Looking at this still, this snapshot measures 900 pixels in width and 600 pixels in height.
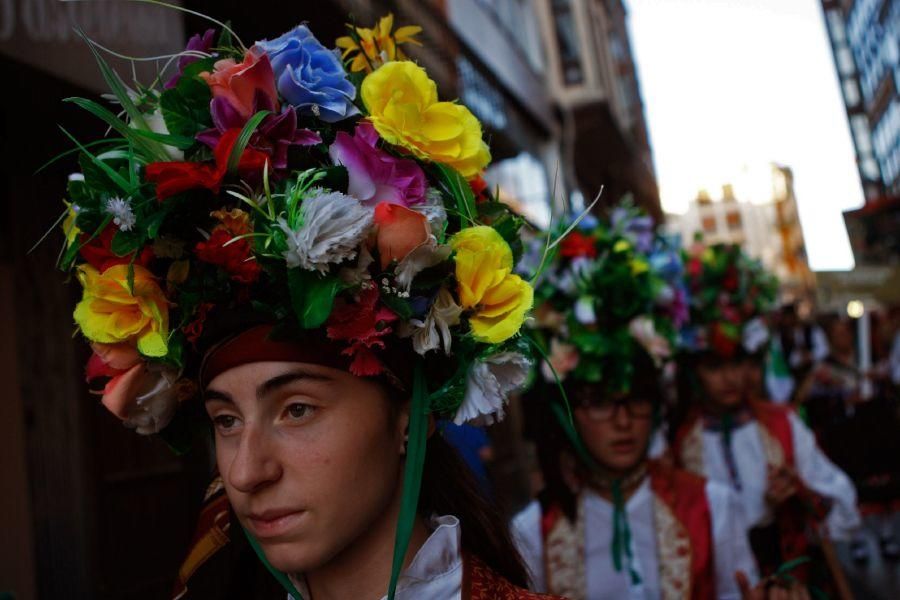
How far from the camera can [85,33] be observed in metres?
4.05

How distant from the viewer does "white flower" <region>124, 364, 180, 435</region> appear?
1.91 meters

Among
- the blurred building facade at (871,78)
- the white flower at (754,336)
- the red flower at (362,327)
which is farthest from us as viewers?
the blurred building facade at (871,78)

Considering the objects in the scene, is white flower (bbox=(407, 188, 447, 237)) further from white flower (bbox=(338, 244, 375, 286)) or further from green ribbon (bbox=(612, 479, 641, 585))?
green ribbon (bbox=(612, 479, 641, 585))

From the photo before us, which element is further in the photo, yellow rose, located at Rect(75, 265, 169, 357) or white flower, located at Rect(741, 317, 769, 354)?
white flower, located at Rect(741, 317, 769, 354)

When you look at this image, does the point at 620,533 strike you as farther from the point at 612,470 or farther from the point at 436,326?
the point at 436,326

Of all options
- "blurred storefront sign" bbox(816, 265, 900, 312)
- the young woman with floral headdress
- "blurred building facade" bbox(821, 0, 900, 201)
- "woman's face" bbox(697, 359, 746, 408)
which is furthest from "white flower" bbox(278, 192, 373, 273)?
"blurred building facade" bbox(821, 0, 900, 201)

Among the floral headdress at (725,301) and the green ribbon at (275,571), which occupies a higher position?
the floral headdress at (725,301)

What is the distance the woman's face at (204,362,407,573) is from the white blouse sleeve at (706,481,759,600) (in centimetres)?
218

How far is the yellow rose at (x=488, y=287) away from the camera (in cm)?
181

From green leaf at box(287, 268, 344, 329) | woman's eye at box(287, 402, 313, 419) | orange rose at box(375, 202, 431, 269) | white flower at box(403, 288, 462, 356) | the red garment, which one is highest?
orange rose at box(375, 202, 431, 269)

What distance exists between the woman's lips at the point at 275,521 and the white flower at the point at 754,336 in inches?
174

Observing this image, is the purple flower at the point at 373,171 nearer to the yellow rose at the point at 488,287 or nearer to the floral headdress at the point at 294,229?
the floral headdress at the point at 294,229

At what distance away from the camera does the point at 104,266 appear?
1.83 metres

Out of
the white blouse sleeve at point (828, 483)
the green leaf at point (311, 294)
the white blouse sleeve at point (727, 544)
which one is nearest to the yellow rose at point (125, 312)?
the green leaf at point (311, 294)
